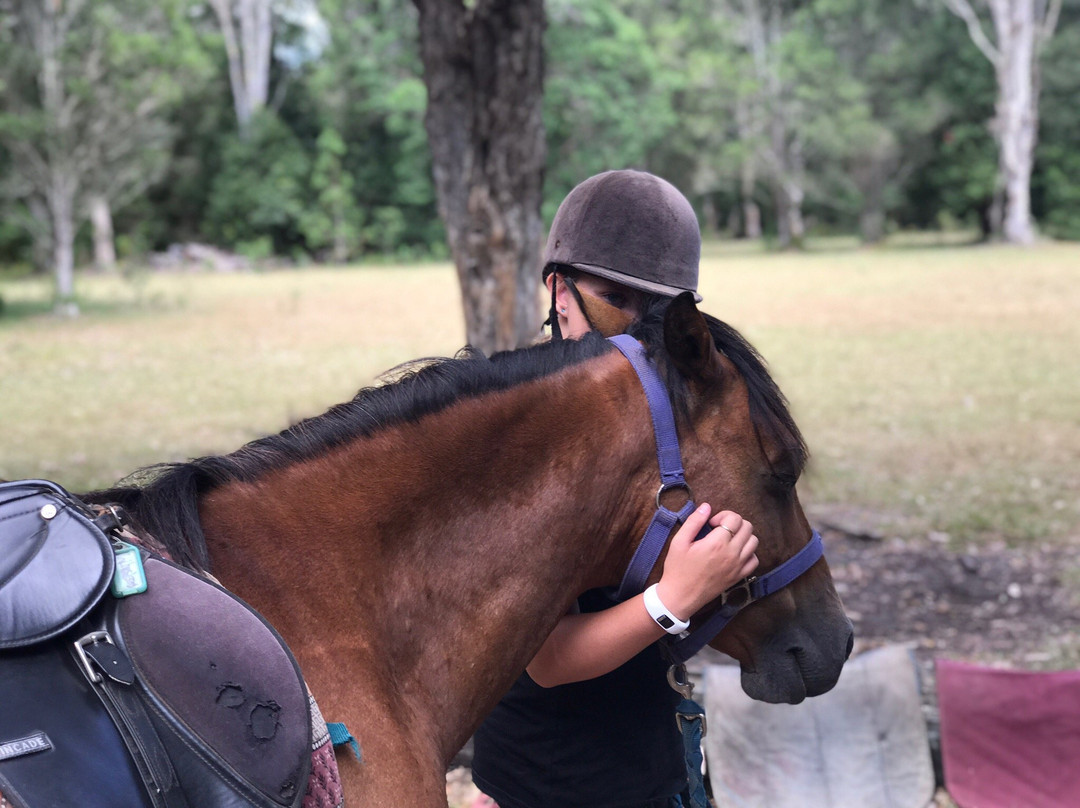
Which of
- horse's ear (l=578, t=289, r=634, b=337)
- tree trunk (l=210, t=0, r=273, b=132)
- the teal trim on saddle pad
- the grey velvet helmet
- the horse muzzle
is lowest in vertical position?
the horse muzzle

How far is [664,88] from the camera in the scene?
124 feet

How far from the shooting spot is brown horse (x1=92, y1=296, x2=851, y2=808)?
1.57 m

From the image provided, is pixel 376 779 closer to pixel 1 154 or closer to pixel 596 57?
pixel 1 154

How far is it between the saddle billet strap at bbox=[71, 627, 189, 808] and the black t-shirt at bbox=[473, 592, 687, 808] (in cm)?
98

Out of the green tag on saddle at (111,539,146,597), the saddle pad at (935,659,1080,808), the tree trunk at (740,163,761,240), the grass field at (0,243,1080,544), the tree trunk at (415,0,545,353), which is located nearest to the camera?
the green tag on saddle at (111,539,146,597)

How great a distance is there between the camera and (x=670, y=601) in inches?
66.5

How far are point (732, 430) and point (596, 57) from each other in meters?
36.1

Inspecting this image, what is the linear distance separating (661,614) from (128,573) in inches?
34.4

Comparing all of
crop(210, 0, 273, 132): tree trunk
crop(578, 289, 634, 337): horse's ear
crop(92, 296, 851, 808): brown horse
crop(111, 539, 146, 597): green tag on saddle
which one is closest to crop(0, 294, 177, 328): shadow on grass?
crop(578, 289, 634, 337): horse's ear

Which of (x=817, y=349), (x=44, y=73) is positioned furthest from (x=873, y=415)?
(x=44, y=73)

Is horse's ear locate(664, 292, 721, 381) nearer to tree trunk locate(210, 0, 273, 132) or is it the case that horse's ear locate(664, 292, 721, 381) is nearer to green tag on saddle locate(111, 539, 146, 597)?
green tag on saddle locate(111, 539, 146, 597)

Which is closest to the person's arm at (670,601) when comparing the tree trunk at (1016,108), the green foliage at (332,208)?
the tree trunk at (1016,108)

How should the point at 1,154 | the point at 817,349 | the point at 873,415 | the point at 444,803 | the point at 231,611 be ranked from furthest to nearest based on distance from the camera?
the point at 1,154 < the point at 817,349 < the point at 873,415 < the point at 444,803 < the point at 231,611

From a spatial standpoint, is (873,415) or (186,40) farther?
(186,40)
